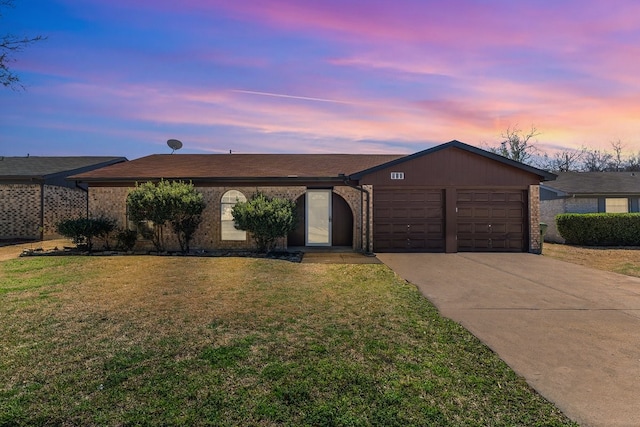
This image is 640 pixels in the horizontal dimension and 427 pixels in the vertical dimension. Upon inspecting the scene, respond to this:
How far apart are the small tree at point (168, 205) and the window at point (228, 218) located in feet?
2.60

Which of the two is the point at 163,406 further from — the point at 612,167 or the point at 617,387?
the point at 612,167

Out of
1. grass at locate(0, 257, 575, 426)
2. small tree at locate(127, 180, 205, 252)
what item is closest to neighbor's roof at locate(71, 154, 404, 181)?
small tree at locate(127, 180, 205, 252)

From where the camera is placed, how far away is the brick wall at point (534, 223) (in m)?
12.5

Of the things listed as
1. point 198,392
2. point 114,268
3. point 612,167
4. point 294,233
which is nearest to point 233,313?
point 198,392

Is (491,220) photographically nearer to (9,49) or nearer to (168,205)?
(168,205)

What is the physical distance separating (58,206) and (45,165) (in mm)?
3084

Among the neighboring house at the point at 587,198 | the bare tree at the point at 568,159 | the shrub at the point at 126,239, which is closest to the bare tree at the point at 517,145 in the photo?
the bare tree at the point at 568,159

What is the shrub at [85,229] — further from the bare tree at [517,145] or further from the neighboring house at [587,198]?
the bare tree at [517,145]

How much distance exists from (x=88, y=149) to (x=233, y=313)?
23.2 m

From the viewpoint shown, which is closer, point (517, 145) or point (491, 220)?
point (491, 220)

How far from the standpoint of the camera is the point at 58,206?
16.6 m

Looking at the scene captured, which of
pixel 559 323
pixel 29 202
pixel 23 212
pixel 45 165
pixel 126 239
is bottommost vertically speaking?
pixel 559 323

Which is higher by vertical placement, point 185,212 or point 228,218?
point 185,212

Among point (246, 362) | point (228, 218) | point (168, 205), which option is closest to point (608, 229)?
point (228, 218)
